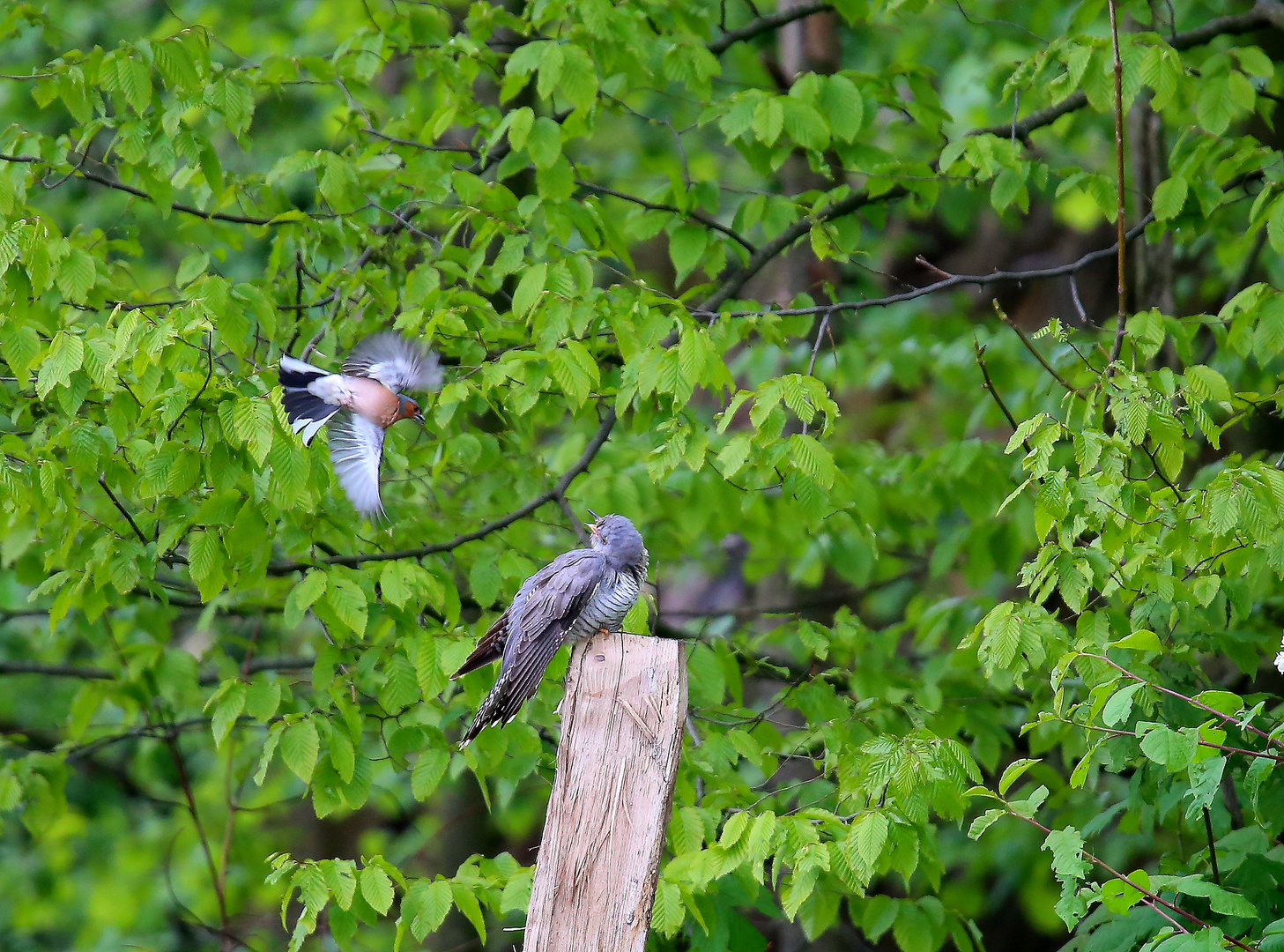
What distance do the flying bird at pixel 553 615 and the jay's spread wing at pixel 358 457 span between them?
0.82 meters

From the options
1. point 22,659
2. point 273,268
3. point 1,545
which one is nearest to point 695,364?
point 273,268

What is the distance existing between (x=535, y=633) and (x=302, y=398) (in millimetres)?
1397

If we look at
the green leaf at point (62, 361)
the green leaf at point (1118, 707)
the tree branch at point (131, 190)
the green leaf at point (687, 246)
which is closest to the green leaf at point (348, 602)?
the green leaf at point (62, 361)

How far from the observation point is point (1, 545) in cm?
470

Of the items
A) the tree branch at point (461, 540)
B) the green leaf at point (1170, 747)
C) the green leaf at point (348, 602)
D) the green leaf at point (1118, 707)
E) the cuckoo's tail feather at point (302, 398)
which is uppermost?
the green leaf at point (1118, 707)

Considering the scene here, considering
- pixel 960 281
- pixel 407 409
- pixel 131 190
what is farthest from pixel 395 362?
pixel 960 281

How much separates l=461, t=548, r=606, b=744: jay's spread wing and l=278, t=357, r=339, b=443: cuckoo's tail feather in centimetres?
108

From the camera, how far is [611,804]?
276 centimetres

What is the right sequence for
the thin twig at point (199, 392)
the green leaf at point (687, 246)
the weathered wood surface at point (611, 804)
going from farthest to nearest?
the green leaf at point (687, 246) → the thin twig at point (199, 392) → the weathered wood surface at point (611, 804)

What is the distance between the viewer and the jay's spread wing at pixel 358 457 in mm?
4086

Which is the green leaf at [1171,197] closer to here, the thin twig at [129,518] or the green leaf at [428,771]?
the green leaf at [428,771]

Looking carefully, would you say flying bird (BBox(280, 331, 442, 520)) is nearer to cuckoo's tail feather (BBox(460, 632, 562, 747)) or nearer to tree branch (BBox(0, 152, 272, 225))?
tree branch (BBox(0, 152, 272, 225))

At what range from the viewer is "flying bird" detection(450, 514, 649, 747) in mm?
3363

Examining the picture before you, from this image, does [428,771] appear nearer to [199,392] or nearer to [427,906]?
[427,906]
